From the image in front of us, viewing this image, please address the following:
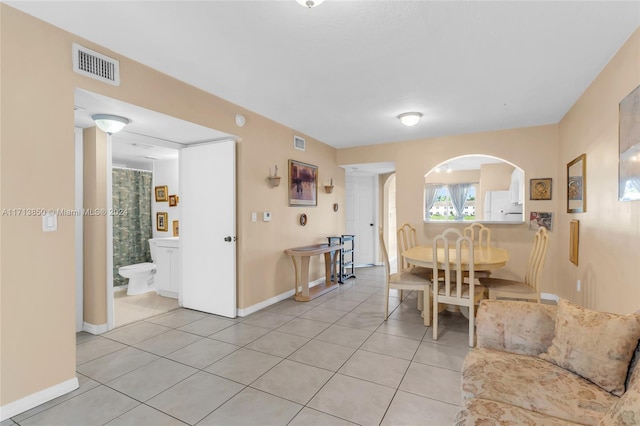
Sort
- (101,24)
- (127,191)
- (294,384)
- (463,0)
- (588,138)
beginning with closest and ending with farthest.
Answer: (463,0) → (101,24) → (294,384) → (588,138) → (127,191)

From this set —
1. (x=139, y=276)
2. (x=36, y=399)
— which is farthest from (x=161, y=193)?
(x=36, y=399)

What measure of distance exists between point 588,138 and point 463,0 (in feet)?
7.37

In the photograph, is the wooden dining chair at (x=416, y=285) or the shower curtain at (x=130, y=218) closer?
the wooden dining chair at (x=416, y=285)

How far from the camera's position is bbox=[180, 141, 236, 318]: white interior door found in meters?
3.53

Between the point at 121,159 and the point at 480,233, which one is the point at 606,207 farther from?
the point at 121,159

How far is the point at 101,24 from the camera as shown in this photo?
6.56 feet

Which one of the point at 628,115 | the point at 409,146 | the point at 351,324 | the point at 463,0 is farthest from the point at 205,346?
the point at 409,146

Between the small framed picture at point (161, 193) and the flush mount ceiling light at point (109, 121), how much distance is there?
253 cm

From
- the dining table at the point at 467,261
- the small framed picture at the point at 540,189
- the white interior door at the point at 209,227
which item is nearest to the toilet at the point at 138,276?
the white interior door at the point at 209,227

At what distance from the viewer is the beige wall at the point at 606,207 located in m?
2.10

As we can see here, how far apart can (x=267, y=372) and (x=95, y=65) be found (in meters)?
2.67

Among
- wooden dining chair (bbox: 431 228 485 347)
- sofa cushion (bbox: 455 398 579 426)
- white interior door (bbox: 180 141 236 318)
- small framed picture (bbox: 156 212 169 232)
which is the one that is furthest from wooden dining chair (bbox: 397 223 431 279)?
small framed picture (bbox: 156 212 169 232)

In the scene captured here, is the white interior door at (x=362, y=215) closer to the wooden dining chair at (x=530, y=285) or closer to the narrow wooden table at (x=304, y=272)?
the narrow wooden table at (x=304, y=272)

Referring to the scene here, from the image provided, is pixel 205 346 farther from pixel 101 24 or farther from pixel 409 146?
pixel 409 146
